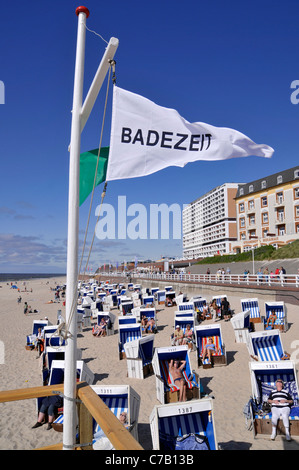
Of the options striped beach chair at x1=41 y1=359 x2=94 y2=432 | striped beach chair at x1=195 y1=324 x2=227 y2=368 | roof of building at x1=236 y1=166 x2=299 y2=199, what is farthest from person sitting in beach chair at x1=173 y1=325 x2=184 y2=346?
roof of building at x1=236 y1=166 x2=299 y2=199

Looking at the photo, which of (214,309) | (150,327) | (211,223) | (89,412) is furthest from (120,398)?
(211,223)

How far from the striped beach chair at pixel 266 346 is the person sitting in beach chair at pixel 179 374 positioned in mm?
2155

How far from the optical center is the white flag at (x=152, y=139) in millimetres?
3494

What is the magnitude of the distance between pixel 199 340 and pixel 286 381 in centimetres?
444

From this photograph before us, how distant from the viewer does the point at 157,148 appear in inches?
145

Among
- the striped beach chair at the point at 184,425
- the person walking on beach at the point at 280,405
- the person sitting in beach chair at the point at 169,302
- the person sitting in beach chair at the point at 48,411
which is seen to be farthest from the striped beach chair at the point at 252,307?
the striped beach chair at the point at 184,425

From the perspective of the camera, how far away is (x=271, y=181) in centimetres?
5134

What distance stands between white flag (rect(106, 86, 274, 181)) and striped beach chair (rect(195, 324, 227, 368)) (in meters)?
8.32

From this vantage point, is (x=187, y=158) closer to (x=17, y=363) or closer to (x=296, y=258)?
(x=17, y=363)

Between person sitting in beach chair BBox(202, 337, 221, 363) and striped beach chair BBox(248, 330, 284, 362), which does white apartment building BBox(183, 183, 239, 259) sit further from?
striped beach chair BBox(248, 330, 284, 362)

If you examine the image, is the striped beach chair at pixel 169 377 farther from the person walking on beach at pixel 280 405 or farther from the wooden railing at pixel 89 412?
the wooden railing at pixel 89 412
